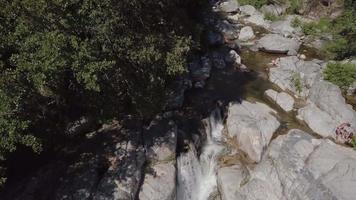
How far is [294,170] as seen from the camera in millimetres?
19031

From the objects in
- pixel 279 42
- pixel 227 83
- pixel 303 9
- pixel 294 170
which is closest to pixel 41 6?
pixel 294 170

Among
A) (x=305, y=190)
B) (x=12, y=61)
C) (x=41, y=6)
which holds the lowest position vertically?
(x=305, y=190)

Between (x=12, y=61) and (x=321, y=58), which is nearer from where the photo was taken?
(x=12, y=61)

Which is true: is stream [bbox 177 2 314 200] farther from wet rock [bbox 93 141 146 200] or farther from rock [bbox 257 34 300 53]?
wet rock [bbox 93 141 146 200]

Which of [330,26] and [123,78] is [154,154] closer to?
[123,78]

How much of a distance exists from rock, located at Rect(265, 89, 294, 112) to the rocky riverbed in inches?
2.7

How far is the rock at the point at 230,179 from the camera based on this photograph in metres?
19.4

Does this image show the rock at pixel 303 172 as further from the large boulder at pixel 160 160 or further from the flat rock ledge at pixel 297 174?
the large boulder at pixel 160 160

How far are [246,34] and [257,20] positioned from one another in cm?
418

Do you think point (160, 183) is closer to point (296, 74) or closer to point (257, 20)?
point (296, 74)

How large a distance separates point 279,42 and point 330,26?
5.43 m

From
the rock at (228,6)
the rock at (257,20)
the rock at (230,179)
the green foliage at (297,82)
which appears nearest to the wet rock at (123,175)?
the rock at (230,179)

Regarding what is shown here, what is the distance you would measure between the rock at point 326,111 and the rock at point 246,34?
10810 mm

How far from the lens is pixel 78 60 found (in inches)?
608
